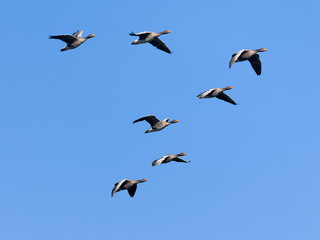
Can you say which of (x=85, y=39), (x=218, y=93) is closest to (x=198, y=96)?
(x=218, y=93)

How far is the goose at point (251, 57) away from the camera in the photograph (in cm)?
5296

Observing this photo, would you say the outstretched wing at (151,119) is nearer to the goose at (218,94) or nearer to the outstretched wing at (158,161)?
the outstretched wing at (158,161)

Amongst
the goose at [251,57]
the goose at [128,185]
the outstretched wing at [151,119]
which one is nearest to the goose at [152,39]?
the outstretched wing at [151,119]

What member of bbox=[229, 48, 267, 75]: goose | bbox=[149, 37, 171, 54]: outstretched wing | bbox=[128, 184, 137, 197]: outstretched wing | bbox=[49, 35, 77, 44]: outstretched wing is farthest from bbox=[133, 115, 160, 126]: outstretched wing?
bbox=[49, 35, 77, 44]: outstretched wing

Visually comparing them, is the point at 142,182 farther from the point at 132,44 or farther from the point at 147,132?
the point at 132,44

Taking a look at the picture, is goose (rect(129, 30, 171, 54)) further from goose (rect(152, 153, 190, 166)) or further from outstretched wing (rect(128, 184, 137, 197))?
outstretched wing (rect(128, 184, 137, 197))

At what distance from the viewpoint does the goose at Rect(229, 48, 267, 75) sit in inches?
2085

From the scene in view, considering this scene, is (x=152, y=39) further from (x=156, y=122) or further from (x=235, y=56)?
(x=235, y=56)

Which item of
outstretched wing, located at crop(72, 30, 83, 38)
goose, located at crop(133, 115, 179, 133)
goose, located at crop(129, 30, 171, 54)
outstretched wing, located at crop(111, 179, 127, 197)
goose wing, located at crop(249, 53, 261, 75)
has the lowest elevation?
outstretched wing, located at crop(111, 179, 127, 197)

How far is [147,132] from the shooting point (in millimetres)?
55344

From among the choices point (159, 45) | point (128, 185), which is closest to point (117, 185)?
point (128, 185)

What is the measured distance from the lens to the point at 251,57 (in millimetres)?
55625

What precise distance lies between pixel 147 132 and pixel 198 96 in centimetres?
566

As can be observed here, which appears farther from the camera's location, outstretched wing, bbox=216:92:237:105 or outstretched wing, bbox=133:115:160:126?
outstretched wing, bbox=216:92:237:105
